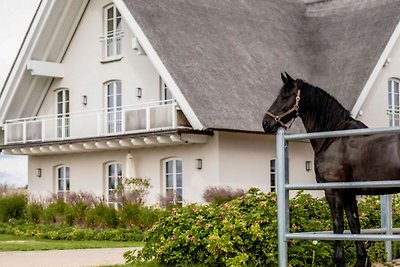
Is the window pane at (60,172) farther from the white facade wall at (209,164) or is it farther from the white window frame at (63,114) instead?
the white window frame at (63,114)

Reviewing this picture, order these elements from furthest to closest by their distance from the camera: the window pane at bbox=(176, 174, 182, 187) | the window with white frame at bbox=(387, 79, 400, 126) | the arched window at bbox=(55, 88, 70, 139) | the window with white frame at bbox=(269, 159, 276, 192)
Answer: the window with white frame at bbox=(387, 79, 400, 126), the arched window at bbox=(55, 88, 70, 139), the window with white frame at bbox=(269, 159, 276, 192), the window pane at bbox=(176, 174, 182, 187)

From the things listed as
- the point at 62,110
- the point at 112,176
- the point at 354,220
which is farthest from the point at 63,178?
the point at 354,220

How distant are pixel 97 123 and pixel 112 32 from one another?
12.1 ft

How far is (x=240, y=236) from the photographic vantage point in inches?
400

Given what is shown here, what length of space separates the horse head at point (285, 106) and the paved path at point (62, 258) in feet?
13.8

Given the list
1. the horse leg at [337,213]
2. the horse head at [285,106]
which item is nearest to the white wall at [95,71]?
the horse head at [285,106]

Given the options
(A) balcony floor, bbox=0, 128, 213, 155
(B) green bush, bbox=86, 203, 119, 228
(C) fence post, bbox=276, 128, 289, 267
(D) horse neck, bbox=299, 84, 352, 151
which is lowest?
(B) green bush, bbox=86, 203, 119, 228

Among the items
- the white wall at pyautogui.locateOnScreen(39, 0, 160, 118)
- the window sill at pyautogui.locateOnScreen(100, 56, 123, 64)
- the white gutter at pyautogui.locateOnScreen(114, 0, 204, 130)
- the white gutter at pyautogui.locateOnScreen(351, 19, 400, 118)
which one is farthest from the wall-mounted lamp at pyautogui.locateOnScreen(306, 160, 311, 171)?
the window sill at pyautogui.locateOnScreen(100, 56, 123, 64)

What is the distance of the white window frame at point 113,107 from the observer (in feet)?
96.0

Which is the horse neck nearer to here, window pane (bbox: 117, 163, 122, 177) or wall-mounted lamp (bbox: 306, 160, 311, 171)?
wall-mounted lamp (bbox: 306, 160, 311, 171)

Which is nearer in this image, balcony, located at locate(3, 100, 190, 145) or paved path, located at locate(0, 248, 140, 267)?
paved path, located at locate(0, 248, 140, 267)

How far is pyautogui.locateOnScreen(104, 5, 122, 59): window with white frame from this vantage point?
1196 inches

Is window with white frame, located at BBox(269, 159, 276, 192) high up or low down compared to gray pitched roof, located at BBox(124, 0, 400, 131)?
down

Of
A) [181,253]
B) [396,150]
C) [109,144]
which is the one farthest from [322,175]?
[109,144]
